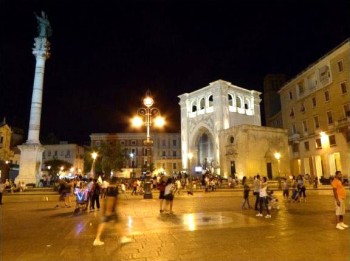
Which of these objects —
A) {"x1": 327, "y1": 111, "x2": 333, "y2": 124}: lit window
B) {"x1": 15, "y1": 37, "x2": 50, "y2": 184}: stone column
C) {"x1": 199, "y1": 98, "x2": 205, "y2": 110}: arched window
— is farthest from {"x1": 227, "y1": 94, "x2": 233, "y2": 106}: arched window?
{"x1": 15, "y1": 37, "x2": 50, "y2": 184}: stone column

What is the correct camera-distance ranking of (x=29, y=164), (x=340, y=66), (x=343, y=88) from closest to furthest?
(x=29, y=164), (x=343, y=88), (x=340, y=66)

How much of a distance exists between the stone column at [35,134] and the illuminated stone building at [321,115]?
33791mm

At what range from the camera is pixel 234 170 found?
43562 millimetres

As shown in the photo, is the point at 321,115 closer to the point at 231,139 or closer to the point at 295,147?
the point at 295,147

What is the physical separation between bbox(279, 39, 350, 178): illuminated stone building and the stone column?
111 ft

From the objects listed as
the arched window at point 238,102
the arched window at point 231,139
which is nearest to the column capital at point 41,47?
the arched window at point 231,139

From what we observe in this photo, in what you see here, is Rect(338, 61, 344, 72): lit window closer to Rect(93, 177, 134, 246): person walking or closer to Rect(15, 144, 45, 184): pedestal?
Rect(93, 177, 134, 246): person walking

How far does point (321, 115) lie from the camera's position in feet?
121

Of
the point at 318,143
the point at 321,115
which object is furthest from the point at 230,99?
the point at 318,143

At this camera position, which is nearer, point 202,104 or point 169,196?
point 169,196

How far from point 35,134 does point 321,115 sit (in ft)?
116

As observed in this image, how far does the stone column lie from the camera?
2880 centimetres

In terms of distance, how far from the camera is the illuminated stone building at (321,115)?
32.3 metres

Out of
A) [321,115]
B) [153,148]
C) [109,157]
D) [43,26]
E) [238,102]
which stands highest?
[43,26]
